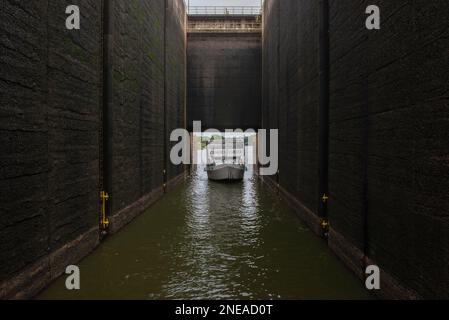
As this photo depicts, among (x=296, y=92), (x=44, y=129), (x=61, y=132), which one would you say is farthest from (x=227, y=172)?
(x=44, y=129)

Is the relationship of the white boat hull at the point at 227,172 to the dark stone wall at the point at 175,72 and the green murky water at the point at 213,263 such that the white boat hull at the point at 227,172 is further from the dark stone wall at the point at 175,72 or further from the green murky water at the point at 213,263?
the green murky water at the point at 213,263

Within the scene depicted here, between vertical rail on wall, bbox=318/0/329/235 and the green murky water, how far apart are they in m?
1.12

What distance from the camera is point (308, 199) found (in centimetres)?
1205

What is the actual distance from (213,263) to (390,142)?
4524 millimetres

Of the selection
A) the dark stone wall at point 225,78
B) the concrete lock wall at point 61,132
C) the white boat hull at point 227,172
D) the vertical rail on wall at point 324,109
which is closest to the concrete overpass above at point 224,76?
the dark stone wall at point 225,78

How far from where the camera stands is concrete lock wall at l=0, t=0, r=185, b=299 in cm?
559

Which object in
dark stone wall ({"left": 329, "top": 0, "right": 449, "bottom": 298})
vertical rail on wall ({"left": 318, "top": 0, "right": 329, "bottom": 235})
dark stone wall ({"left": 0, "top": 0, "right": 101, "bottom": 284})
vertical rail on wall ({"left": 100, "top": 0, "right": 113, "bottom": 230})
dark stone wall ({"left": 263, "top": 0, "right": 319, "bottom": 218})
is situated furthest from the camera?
dark stone wall ({"left": 263, "top": 0, "right": 319, "bottom": 218})

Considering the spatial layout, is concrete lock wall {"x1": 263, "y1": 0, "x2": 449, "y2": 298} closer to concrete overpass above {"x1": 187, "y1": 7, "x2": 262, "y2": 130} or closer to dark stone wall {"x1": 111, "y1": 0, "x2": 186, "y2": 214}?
dark stone wall {"x1": 111, "y1": 0, "x2": 186, "y2": 214}

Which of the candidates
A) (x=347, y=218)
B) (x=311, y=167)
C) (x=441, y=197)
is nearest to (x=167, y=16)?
(x=311, y=167)

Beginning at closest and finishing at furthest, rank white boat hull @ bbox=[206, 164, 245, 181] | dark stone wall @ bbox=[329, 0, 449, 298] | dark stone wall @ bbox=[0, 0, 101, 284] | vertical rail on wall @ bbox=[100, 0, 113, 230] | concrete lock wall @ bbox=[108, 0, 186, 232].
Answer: dark stone wall @ bbox=[329, 0, 449, 298]
dark stone wall @ bbox=[0, 0, 101, 284]
vertical rail on wall @ bbox=[100, 0, 113, 230]
concrete lock wall @ bbox=[108, 0, 186, 232]
white boat hull @ bbox=[206, 164, 245, 181]

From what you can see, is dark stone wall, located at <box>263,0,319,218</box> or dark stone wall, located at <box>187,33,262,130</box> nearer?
dark stone wall, located at <box>263,0,319,218</box>

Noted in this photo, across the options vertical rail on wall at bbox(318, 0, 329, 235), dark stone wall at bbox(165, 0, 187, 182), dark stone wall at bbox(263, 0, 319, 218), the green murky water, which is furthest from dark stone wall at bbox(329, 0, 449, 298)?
dark stone wall at bbox(165, 0, 187, 182)

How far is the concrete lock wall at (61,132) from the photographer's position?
5.59 m
